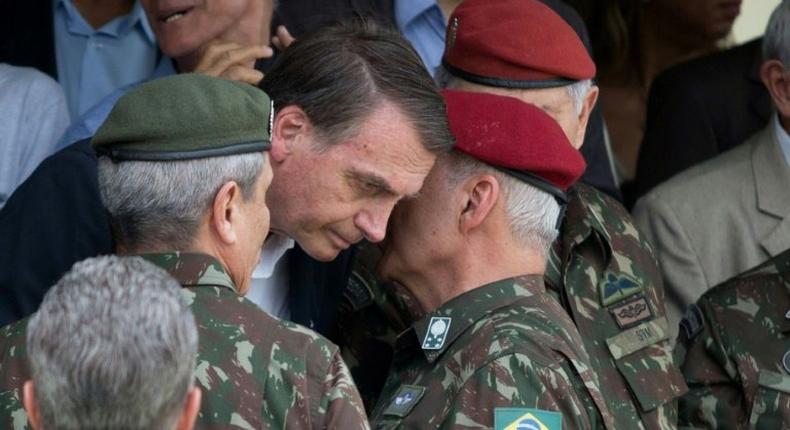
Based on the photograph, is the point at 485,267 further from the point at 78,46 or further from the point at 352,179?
the point at 78,46

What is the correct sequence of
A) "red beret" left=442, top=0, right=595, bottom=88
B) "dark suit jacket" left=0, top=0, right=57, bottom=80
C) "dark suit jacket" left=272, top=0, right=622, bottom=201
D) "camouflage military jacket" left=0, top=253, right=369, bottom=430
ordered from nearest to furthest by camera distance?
"camouflage military jacket" left=0, top=253, right=369, bottom=430, "red beret" left=442, top=0, right=595, bottom=88, "dark suit jacket" left=272, top=0, right=622, bottom=201, "dark suit jacket" left=0, top=0, right=57, bottom=80

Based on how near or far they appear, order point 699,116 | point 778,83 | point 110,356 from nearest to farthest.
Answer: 1. point 110,356
2. point 778,83
3. point 699,116

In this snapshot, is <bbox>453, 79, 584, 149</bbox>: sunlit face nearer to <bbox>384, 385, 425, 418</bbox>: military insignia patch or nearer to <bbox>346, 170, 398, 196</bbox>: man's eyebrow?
<bbox>346, 170, 398, 196</bbox>: man's eyebrow

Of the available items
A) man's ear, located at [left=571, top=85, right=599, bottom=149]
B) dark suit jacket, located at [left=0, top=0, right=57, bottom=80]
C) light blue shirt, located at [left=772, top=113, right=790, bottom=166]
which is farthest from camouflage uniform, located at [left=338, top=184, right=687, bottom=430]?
dark suit jacket, located at [left=0, top=0, right=57, bottom=80]

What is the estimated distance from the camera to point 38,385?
2045 mm

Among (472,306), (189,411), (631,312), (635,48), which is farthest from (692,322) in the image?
(635,48)

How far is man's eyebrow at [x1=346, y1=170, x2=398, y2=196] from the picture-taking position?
3.29 metres

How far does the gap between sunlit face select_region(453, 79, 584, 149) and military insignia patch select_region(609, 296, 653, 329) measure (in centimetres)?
39

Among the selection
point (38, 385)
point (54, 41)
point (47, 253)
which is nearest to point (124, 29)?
point (54, 41)

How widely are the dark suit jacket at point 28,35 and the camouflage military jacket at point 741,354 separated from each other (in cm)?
192

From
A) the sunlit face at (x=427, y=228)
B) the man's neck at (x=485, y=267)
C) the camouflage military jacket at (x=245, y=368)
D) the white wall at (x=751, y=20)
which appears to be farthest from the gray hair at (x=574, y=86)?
the white wall at (x=751, y=20)

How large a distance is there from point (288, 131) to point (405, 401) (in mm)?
580

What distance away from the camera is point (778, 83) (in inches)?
179

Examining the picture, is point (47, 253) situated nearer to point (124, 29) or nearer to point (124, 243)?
point (124, 243)
